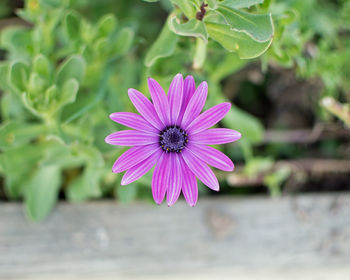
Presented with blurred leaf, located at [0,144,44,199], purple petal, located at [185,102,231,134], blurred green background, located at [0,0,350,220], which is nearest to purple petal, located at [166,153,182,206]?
purple petal, located at [185,102,231,134]

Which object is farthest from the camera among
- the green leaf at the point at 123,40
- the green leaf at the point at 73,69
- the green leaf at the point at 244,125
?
the green leaf at the point at 244,125

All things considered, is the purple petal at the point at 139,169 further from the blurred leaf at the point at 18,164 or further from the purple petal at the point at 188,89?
the blurred leaf at the point at 18,164

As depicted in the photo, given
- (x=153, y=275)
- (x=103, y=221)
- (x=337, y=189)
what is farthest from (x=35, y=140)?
(x=337, y=189)

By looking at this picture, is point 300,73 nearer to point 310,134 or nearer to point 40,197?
point 310,134

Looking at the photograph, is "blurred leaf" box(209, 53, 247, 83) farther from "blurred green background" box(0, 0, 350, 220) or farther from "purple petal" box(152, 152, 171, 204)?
"purple petal" box(152, 152, 171, 204)

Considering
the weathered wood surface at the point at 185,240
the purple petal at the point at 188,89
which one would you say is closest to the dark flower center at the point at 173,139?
the purple petal at the point at 188,89

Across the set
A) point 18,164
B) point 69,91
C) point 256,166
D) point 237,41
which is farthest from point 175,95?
point 256,166

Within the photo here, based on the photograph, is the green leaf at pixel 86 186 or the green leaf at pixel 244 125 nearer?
the green leaf at pixel 86 186

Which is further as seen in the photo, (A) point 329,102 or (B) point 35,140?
(B) point 35,140
